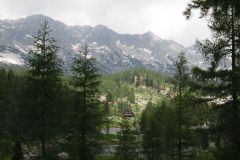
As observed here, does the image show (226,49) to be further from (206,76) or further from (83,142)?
(83,142)

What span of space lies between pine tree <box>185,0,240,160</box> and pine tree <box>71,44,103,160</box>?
14679 millimetres

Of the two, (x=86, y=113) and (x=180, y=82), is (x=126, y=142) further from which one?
(x=180, y=82)

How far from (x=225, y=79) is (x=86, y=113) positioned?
1578cm

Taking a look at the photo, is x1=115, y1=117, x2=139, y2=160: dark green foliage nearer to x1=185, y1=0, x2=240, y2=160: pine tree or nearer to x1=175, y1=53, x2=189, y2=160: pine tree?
x1=175, y1=53, x2=189, y2=160: pine tree

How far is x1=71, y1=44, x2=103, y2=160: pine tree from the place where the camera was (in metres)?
32.3

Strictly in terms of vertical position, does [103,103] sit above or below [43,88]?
below

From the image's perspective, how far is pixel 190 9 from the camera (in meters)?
16.1

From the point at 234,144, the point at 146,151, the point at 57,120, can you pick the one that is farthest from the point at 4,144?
the point at 146,151

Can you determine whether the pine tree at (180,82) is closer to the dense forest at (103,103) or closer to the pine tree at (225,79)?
the dense forest at (103,103)

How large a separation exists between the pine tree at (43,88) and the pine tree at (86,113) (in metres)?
2.10

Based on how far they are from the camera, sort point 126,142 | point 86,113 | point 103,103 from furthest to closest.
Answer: point 126,142 → point 103,103 → point 86,113

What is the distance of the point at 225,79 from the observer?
1912cm

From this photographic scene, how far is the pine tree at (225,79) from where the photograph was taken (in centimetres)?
1866

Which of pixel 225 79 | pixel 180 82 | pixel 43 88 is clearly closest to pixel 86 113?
pixel 43 88
